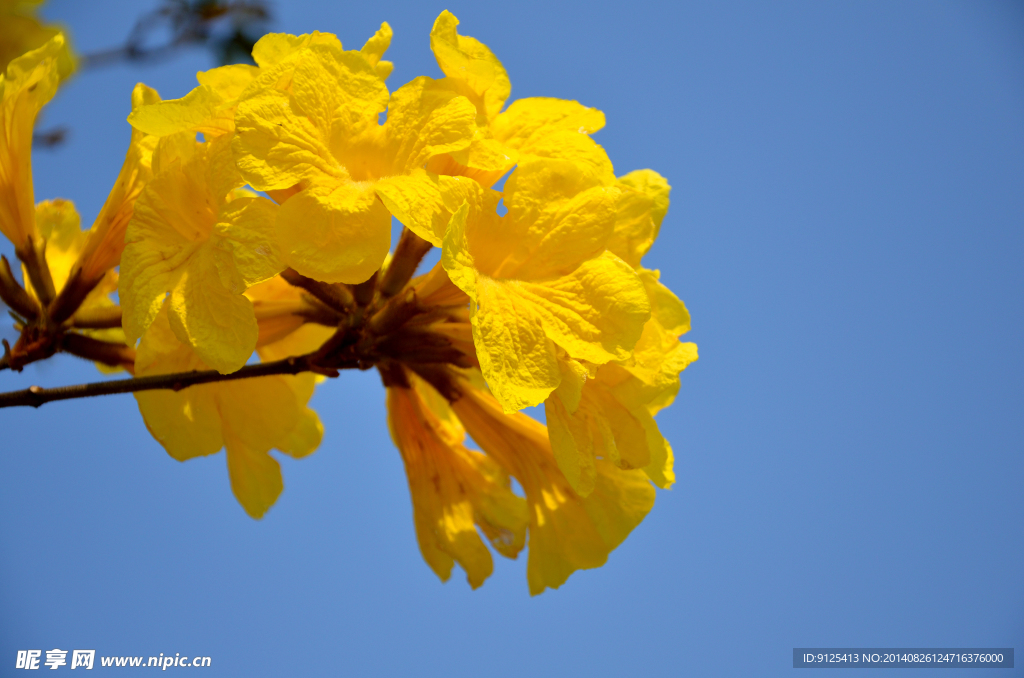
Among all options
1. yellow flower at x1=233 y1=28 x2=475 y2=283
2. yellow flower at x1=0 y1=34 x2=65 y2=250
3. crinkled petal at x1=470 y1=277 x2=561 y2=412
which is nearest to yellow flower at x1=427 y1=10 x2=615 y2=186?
yellow flower at x1=233 y1=28 x2=475 y2=283

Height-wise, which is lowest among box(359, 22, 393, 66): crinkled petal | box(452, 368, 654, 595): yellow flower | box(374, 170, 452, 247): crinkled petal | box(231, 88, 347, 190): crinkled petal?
box(452, 368, 654, 595): yellow flower

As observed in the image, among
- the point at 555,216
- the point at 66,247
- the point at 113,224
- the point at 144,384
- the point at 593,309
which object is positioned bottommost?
the point at 144,384

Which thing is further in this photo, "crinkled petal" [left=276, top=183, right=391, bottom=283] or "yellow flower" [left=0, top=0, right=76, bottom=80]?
"yellow flower" [left=0, top=0, right=76, bottom=80]

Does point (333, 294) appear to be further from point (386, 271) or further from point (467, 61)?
point (467, 61)

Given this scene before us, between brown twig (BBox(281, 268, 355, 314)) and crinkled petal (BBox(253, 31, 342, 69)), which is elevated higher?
crinkled petal (BBox(253, 31, 342, 69))

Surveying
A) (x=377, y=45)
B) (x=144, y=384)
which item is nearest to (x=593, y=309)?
(x=377, y=45)

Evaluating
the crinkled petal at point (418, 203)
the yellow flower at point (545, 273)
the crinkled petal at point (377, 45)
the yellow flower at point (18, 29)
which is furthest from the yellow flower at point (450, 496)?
the yellow flower at point (18, 29)

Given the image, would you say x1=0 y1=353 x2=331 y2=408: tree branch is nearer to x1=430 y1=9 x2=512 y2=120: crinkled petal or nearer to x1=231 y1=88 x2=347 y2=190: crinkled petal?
x1=231 y1=88 x2=347 y2=190: crinkled petal

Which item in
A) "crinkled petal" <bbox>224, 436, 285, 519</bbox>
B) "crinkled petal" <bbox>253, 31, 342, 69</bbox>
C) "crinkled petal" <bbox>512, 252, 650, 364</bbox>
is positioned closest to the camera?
"crinkled petal" <bbox>512, 252, 650, 364</bbox>

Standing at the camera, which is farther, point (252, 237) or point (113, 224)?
point (113, 224)
